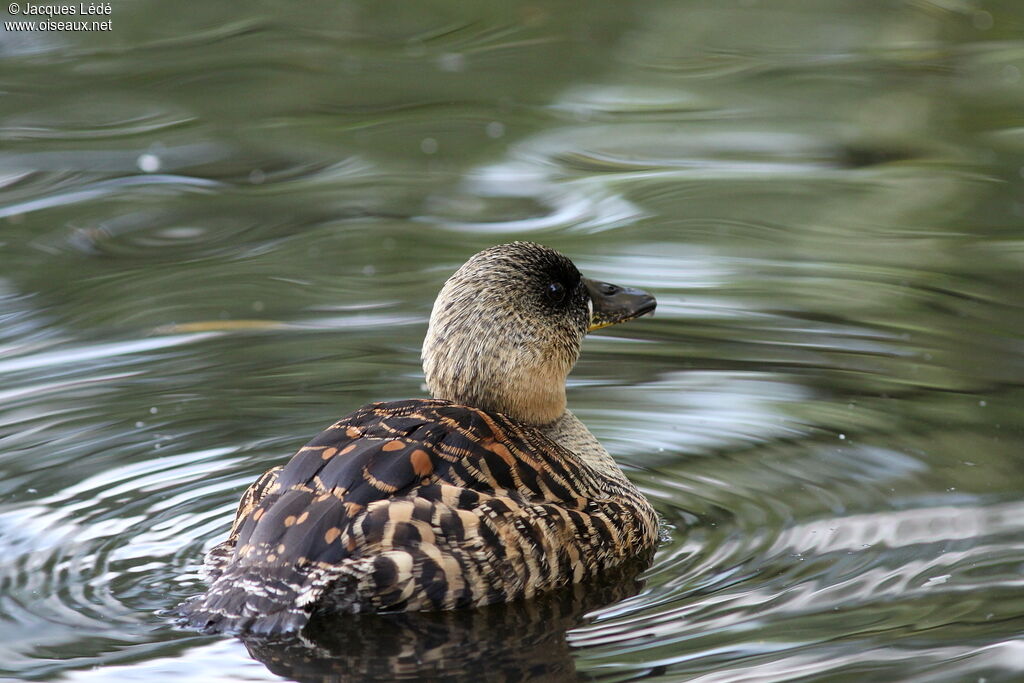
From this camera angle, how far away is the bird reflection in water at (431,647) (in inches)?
242

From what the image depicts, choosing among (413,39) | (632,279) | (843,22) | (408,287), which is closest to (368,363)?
(408,287)

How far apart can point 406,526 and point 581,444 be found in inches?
72.2

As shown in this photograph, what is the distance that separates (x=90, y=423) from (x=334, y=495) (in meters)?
3.04

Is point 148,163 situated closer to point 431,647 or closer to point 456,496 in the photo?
point 456,496

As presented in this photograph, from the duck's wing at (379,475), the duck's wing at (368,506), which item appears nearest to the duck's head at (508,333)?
the duck's wing at (379,475)

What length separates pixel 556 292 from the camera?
8.27m

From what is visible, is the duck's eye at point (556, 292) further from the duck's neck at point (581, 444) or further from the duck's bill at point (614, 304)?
the duck's neck at point (581, 444)

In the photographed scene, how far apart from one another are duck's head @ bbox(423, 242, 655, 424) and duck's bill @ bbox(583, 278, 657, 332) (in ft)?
0.74

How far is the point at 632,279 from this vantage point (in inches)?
428

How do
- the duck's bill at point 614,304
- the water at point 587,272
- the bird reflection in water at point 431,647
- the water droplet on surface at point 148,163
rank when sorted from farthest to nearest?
the water droplet on surface at point 148,163 < the duck's bill at point 614,304 < the water at point 587,272 < the bird reflection in water at point 431,647

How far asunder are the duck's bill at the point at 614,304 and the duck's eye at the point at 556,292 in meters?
0.36

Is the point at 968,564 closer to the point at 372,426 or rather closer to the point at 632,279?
the point at 372,426

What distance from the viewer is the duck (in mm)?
6387

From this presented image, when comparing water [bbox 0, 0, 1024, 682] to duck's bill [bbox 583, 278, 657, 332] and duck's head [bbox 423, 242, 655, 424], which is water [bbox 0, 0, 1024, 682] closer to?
duck's bill [bbox 583, 278, 657, 332]
